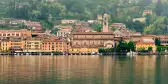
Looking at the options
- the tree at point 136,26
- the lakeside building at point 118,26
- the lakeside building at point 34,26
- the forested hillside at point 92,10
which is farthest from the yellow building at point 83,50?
the tree at point 136,26

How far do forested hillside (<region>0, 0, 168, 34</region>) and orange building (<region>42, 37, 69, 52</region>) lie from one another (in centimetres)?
2867

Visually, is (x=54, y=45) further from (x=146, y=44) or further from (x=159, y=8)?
(x=159, y=8)

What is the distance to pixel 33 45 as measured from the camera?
66250mm

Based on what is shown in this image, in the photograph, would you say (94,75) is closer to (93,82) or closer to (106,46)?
(93,82)

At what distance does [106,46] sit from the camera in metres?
67.8

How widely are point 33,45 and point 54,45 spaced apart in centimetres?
248

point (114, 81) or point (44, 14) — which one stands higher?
point (44, 14)

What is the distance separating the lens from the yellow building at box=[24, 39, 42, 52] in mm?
65750

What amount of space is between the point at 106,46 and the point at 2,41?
1217 centimetres

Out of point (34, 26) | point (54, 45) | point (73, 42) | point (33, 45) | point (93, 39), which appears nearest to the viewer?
point (54, 45)

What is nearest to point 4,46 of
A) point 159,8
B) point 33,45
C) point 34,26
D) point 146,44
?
point 33,45

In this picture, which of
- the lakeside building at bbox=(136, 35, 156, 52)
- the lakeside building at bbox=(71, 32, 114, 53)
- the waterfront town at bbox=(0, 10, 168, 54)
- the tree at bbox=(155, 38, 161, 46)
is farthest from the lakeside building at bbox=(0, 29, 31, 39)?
the tree at bbox=(155, 38, 161, 46)

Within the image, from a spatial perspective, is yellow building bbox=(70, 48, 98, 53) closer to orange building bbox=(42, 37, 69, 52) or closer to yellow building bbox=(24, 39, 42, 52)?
orange building bbox=(42, 37, 69, 52)

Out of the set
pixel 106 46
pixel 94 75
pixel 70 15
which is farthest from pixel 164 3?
pixel 94 75
